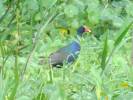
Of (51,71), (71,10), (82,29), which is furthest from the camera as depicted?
(82,29)

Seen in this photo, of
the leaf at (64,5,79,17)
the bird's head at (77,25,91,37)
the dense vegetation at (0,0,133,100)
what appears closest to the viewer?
the dense vegetation at (0,0,133,100)

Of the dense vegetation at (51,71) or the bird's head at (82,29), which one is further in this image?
the bird's head at (82,29)

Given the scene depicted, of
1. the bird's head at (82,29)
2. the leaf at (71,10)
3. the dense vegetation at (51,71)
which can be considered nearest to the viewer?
the dense vegetation at (51,71)

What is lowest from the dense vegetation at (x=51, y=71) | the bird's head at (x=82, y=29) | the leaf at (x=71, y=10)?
the dense vegetation at (x=51, y=71)

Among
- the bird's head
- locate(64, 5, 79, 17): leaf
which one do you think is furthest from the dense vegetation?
the bird's head

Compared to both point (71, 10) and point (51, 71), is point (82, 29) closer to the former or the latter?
point (71, 10)

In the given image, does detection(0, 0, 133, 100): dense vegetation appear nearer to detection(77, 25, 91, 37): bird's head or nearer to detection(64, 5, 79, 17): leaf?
detection(64, 5, 79, 17): leaf

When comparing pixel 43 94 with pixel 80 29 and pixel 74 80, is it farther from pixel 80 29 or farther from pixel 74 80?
pixel 80 29

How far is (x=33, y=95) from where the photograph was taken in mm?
2250

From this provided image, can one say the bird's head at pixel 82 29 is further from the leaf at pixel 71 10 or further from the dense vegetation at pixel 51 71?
the dense vegetation at pixel 51 71

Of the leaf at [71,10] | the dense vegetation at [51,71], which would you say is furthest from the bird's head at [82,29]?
the dense vegetation at [51,71]

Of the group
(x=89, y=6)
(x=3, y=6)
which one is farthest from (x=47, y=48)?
(x=89, y=6)

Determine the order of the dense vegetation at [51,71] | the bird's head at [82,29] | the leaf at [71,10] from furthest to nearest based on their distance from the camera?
1. the bird's head at [82,29]
2. the leaf at [71,10]
3. the dense vegetation at [51,71]

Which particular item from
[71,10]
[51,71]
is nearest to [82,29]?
[71,10]
